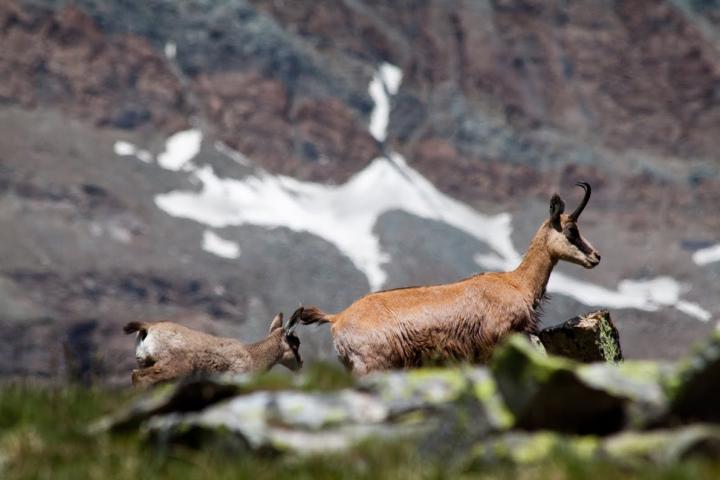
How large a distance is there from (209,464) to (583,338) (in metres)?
8.76

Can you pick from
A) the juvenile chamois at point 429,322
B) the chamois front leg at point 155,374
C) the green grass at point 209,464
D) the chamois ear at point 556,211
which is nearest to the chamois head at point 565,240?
the chamois ear at point 556,211

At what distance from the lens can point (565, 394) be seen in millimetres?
6984

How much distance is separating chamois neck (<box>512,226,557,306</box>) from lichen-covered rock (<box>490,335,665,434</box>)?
9.27 meters

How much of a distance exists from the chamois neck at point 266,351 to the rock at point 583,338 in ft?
32.0

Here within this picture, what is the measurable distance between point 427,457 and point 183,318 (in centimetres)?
19514

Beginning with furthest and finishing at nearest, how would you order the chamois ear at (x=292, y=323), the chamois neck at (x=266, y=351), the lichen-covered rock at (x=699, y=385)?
the chamois neck at (x=266, y=351) < the chamois ear at (x=292, y=323) < the lichen-covered rock at (x=699, y=385)

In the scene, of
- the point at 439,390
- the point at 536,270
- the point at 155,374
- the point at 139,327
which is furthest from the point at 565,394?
the point at 139,327

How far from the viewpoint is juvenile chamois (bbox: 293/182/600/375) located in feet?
49.3

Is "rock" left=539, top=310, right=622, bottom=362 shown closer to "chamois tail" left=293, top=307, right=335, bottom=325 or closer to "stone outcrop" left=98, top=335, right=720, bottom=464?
"chamois tail" left=293, top=307, right=335, bottom=325

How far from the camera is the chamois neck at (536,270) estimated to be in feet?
55.2

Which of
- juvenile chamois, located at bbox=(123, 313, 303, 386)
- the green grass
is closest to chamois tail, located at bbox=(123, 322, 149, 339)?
juvenile chamois, located at bbox=(123, 313, 303, 386)

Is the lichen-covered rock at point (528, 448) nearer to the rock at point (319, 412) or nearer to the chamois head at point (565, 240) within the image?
the rock at point (319, 412)

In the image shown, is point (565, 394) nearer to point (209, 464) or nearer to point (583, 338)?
point (209, 464)

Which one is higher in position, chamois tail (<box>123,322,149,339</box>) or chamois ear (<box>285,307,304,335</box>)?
chamois ear (<box>285,307,304,335</box>)
